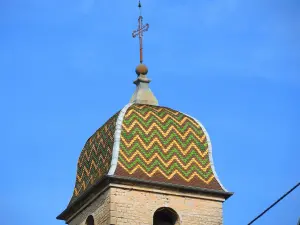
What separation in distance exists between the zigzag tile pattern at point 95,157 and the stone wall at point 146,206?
696 millimetres

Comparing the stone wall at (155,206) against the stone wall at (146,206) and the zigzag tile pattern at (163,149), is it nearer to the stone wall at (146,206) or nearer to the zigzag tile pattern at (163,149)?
the stone wall at (146,206)

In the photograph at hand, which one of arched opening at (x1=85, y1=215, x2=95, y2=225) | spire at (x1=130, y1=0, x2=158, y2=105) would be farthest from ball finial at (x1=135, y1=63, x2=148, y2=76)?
arched opening at (x1=85, y1=215, x2=95, y2=225)

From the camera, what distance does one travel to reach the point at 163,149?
2744 centimetres

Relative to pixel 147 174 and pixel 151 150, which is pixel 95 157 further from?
pixel 147 174

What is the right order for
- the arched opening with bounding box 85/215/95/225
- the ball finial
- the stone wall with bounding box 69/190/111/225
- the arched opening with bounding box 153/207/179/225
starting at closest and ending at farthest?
the stone wall with bounding box 69/190/111/225
the arched opening with bounding box 153/207/179/225
the arched opening with bounding box 85/215/95/225
the ball finial

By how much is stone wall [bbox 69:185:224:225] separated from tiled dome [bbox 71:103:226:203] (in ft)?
1.04

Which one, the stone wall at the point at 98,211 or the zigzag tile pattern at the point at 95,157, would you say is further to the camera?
the zigzag tile pattern at the point at 95,157

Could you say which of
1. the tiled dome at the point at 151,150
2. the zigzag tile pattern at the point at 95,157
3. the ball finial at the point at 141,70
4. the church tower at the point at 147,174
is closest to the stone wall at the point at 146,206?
the church tower at the point at 147,174

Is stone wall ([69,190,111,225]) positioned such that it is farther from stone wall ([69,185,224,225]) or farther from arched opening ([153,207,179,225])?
arched opening ([153,207,179,225])

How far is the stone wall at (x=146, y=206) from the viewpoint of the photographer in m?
26.2

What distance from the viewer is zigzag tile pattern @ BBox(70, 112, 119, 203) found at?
1074 inches

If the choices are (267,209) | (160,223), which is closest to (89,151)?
(160,223)

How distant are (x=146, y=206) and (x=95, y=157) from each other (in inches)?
86.2

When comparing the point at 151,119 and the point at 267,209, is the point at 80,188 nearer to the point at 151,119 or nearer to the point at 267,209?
the point at 151,119
